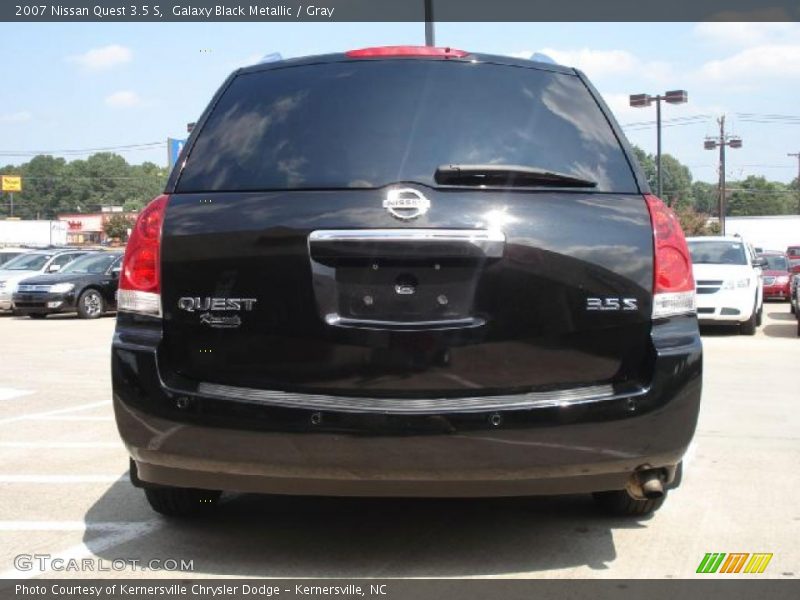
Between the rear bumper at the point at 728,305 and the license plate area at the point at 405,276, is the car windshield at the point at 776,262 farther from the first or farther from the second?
the license plate area at the point at 405,276

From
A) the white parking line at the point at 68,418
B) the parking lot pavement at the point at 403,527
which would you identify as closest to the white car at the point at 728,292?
the parking lot pavement at the point at 403,527

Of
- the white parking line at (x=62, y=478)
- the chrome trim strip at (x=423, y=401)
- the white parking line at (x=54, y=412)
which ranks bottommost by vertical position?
the white parking line at (x=54, y=412)

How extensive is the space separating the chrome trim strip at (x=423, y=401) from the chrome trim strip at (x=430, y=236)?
0.52 metres

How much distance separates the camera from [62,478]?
513 cm

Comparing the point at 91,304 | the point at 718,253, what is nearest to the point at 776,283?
the point at 718,253

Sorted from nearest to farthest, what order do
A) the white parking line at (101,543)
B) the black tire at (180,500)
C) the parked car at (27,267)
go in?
the white parking line at (101,543), the black tire at (180,500), the parked car at (27,267)

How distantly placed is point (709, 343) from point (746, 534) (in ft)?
33.7

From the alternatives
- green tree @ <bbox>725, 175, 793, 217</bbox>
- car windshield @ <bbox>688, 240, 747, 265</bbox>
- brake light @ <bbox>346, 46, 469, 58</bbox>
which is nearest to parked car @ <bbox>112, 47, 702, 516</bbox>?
brake light @ <bbox>346, 46, 469, 58</bbox>

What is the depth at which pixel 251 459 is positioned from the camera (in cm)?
309

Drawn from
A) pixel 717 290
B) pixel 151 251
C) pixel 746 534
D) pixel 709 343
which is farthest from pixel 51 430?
pixel 717 290

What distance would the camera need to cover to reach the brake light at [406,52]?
3.56 meters

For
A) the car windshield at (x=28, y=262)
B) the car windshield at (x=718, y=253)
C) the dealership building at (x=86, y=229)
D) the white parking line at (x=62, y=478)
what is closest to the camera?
the white parking line at (x=62, y=478)

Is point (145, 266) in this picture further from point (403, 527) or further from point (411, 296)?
point (403, 527)

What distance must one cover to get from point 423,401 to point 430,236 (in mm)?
581
